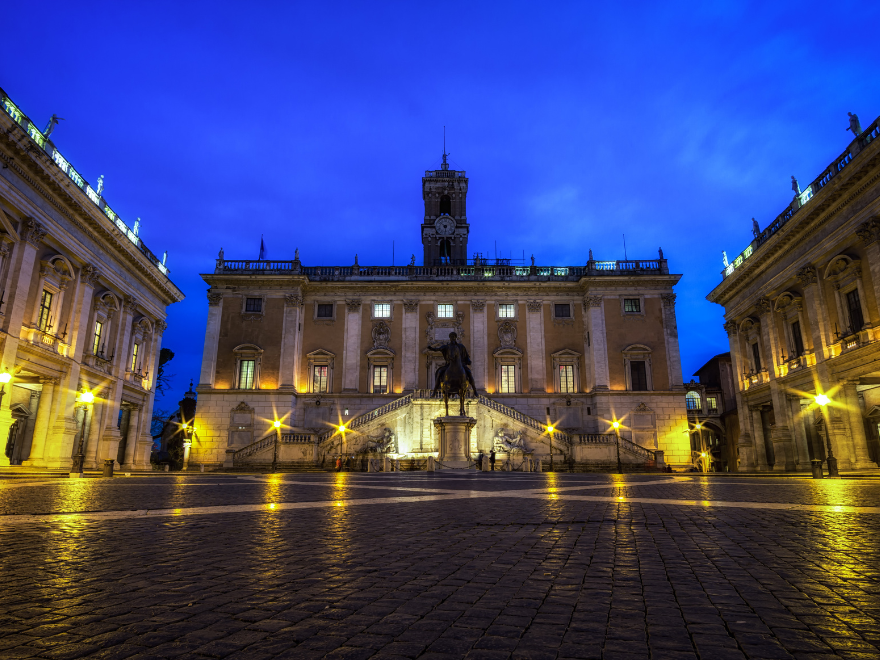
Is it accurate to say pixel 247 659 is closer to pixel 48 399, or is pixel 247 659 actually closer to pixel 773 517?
pixel 773 517

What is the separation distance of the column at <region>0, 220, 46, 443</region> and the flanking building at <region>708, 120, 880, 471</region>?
33.6 m

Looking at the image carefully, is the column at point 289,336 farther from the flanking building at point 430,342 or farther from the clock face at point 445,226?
the clock face at point 445,226

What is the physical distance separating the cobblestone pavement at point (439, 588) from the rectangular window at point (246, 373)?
37.4 meters

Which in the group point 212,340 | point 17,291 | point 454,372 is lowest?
point 454,372

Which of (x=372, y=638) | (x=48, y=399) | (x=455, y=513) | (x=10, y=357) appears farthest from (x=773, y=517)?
(x=48, y=399)

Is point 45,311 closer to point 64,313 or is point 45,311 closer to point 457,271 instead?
point 64,313

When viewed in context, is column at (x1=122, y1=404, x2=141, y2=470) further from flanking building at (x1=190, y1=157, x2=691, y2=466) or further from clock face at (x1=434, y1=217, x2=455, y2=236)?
clock face at (x1=434, y1=217, x2=455, y2=236)

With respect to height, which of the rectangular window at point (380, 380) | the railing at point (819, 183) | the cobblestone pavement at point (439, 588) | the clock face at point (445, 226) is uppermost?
the clock face at point (445, 226)

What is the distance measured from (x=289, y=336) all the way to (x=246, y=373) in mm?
4379

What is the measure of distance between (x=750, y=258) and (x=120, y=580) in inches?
1484

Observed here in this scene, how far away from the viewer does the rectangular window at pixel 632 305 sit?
44188 mm

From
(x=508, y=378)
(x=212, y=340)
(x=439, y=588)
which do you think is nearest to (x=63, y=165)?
(x=212, y=340)

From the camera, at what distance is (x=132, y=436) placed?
35.6 meters

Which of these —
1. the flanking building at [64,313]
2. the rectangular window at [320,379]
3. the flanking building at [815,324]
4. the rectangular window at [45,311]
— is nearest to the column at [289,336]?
the rectangular window at [320,379]
